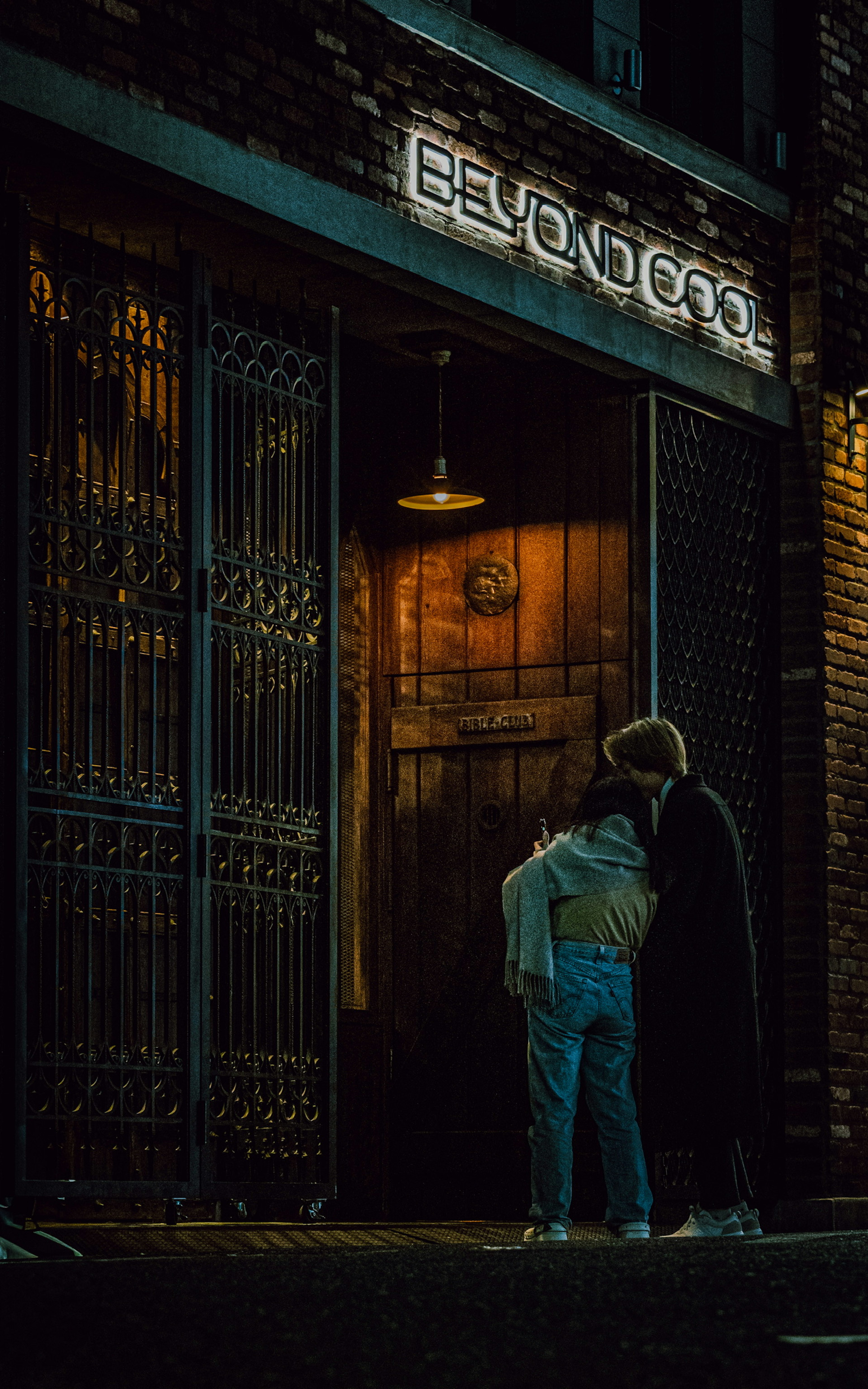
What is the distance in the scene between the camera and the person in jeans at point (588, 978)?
870 cm

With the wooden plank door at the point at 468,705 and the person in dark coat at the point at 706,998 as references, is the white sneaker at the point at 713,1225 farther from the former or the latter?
the wooden plank door at the point at 468,705

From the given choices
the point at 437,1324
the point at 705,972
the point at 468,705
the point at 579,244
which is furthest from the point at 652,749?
the point at 437,1324

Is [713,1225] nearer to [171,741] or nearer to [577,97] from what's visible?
[171,741]

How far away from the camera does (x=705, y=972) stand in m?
8.83

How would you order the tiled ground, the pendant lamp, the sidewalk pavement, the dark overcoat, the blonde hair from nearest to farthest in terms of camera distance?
1. the sidewalk pavement
2. the tiled ground
3. the dark overcoat
4. the blonde hair
5. the pendant lamp

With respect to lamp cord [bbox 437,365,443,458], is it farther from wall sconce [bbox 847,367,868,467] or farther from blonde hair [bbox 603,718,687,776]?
blonde hair [bbox 603,718,687,776]

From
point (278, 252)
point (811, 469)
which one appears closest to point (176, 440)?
point (278, 252)

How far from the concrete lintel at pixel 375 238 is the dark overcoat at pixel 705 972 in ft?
8.68

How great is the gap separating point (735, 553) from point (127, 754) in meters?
4.08

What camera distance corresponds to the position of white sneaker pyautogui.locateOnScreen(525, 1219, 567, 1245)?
28.1 feet

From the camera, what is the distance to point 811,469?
12.4 meters

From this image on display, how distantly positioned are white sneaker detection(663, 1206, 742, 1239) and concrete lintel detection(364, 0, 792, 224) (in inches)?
198

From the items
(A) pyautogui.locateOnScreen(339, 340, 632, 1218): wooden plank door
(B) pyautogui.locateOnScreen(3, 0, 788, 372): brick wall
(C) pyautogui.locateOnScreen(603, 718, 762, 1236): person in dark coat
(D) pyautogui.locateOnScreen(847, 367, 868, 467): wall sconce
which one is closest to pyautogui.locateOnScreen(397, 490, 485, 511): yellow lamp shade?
(A) pyautogui.locateOnScreen(339, 340, 632, 1218): wooden plank door

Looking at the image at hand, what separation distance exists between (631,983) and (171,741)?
6.59 feet
